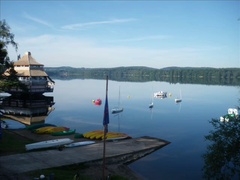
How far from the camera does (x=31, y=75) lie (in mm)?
42656

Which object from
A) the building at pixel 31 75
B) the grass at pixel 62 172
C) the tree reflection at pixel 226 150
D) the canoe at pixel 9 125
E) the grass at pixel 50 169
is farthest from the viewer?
the building at pixel 31 75

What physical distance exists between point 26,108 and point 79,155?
23.8m

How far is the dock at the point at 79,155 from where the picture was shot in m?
18.9

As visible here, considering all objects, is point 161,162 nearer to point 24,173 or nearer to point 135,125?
point 24,173

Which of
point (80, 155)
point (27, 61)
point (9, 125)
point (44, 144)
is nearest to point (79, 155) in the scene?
point (80, 155)

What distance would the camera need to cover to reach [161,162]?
1098 inches

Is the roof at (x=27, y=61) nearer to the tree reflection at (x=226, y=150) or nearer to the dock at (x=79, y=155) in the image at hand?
the dock at (x=79, y=155)

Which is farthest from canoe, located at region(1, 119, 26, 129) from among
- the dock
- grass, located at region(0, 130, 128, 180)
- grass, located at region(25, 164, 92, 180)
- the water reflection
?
grass, located at region(25, 164, 92, 180)

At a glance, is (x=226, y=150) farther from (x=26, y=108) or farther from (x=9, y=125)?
(x=26, y=108)

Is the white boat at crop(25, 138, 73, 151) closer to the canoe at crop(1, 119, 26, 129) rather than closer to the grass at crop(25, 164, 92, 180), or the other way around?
the grass at crop(25, 164, 92, 180)

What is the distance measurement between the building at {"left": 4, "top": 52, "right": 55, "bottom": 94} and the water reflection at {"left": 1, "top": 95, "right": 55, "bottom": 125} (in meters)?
1.88

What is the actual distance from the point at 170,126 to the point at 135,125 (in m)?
6.68

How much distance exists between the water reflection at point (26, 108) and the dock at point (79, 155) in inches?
722

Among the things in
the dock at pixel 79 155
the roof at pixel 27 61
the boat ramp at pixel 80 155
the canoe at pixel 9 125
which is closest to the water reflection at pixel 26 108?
the canoe at pixel 9 125
